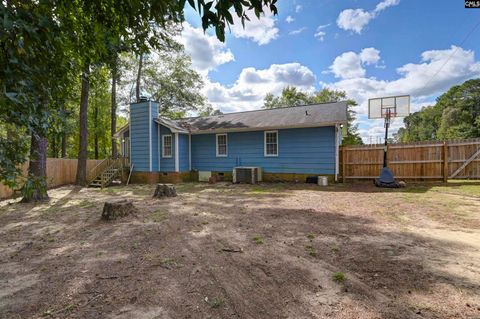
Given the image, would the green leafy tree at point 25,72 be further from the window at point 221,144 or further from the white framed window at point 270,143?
the window at point 221,144

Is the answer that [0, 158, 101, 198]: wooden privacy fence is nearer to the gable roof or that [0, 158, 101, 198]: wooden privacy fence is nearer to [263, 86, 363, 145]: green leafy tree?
the gable roof

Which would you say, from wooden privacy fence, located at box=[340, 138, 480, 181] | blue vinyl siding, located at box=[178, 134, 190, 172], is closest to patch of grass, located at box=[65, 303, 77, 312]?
wooden privacy fence, located at box=[340, 138, 480, 181]

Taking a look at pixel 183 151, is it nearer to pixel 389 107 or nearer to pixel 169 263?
pixel 389 107

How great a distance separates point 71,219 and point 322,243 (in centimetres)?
576

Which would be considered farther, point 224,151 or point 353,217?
point 224,151

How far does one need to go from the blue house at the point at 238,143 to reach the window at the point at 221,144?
6cm

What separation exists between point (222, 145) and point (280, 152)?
3381 millimetres

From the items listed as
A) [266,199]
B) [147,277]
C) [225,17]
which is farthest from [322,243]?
[266,199]

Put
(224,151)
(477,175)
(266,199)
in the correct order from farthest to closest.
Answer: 1. (224,151)
2. (477,175)
3. (266,199)

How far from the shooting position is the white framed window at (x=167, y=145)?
47.9 ft

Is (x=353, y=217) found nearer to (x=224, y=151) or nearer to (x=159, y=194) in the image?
(x=159, y=194)

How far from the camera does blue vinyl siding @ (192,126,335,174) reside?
12047 mm

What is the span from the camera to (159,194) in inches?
348
